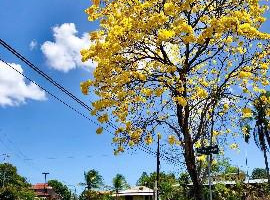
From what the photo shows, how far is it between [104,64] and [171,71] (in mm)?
2144

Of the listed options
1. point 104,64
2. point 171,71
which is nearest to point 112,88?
point 104,64

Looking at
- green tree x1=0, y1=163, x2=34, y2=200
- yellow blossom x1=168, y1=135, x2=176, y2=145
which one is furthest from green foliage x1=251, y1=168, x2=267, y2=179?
yellow blossom x1=168, y1=135, x2=176, y2=145

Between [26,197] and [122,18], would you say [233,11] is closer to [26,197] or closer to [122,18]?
[122,18]

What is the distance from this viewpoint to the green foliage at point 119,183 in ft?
294

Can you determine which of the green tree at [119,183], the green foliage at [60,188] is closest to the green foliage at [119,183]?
the green tree at [119,183]

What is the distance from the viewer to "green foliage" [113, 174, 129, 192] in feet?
294

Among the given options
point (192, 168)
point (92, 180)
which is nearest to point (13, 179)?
point (92, 180)

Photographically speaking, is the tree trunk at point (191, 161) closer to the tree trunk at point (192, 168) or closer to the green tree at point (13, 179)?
the tree trunk at point (192, 168)

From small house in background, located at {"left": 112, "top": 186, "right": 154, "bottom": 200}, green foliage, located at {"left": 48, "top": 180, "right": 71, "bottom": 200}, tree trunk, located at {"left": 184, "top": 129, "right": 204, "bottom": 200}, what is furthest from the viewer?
green foliage, located at {"left": 48, "top": 180, "right": 71, "bottom": 200}

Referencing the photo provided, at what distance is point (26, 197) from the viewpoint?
102 metres

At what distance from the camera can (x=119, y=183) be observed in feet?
295

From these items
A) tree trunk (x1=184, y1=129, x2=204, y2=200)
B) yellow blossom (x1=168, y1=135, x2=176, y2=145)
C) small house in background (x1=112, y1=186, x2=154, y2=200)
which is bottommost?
small house in background (x1=112, y1=186, x2=154, y2=200)

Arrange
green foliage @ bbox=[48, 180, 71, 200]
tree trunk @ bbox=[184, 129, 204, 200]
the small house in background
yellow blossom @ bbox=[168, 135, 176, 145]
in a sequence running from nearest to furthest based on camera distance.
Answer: tree trunk @ bbox=[184, 129, 204, 200] < yellow blossom @ bbox=[168, 135, 176, 145] < the small house in background < green foliage @ bbox=[48, 180, 71, 200]

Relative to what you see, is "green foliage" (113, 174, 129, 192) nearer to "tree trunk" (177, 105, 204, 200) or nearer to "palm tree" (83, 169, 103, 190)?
"palm tree" (83, 169, 103, 190)
